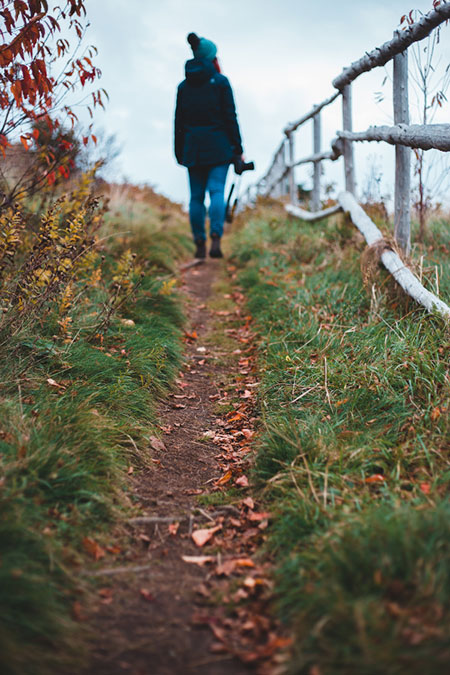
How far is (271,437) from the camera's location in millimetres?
2613

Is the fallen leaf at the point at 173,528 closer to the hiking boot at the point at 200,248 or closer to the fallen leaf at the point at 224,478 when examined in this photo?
the fallen leaf at the point at 224,478

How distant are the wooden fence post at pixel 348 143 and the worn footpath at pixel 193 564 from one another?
332cm

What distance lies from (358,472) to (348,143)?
4541 mm

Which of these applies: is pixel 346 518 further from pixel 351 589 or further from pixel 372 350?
pixel 372 350

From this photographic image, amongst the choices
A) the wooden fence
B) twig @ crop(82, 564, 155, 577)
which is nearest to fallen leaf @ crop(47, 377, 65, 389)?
twig @ crop(82, 564, 155, 577)

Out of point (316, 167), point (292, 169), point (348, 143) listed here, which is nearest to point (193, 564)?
point (348, 143)

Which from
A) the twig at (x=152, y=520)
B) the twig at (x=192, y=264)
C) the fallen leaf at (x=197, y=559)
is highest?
the twig at (x=192, y=264)

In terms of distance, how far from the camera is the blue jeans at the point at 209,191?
6.79 metres

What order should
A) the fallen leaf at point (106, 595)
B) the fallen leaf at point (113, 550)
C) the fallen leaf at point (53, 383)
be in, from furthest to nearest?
the fallen leaf at point (53, 383)
the fallen leaf at point (113, 550)
the fallen leaf at point (106, 595)

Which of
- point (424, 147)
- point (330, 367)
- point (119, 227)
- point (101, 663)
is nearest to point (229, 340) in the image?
point (330, 367)

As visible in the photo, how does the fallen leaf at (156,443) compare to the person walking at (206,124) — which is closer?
the fallen leaf at (156,443)

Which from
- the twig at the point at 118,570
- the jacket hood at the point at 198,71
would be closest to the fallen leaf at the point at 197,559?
the twig at the point at 118,570

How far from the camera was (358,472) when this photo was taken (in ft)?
7.59

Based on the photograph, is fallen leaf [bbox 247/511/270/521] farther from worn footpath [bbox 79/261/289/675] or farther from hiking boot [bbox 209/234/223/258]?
hiking boot [bbox 209/234/223/258]
